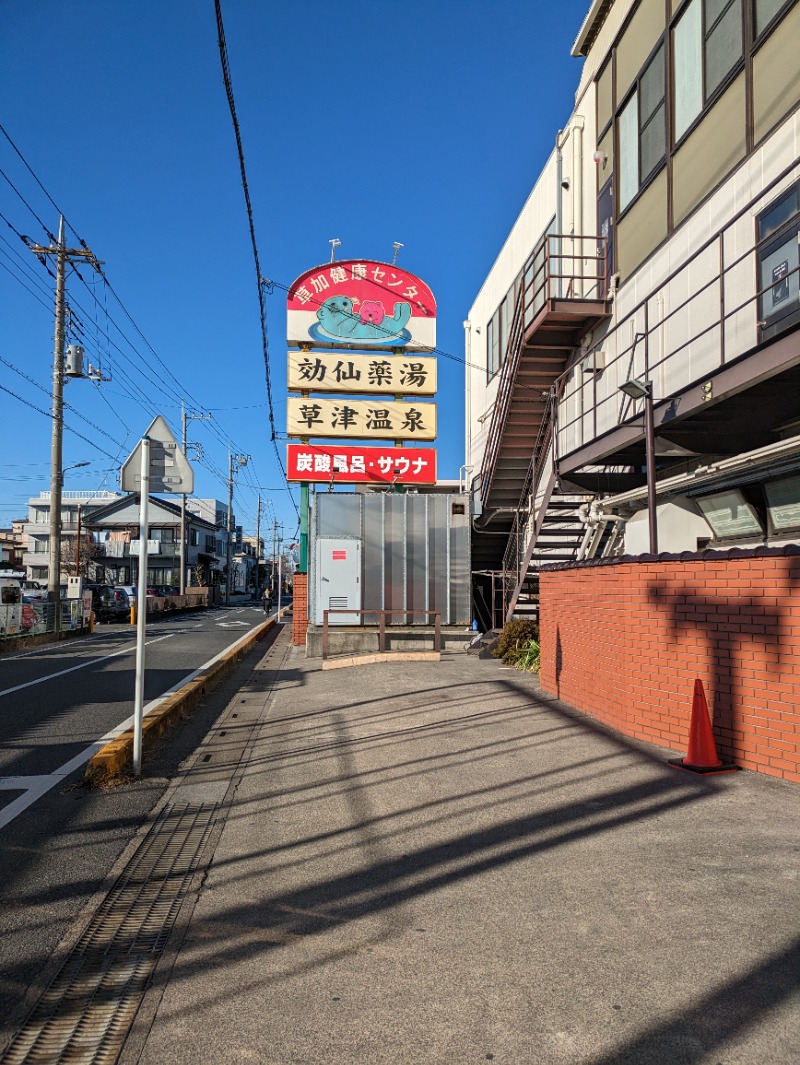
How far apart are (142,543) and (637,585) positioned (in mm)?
4626

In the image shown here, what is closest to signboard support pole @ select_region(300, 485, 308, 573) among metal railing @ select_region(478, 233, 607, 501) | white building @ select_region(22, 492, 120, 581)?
metal railing @ select_region(478, 233, 607, 501)

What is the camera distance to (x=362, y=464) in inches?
892

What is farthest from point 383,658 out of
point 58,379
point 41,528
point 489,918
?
point 41,528

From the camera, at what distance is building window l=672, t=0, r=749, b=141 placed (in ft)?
34.2

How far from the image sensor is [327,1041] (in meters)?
2.96

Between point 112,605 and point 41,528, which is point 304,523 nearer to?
point 112,605

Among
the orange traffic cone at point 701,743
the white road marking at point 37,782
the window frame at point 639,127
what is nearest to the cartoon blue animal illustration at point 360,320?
the window frame at point 639,127

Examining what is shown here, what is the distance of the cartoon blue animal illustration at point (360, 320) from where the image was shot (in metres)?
22.5

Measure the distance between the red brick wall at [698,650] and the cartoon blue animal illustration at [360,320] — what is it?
1477cm

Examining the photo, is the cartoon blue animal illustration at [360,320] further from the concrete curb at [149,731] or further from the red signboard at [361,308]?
the concrete curb at [149,731]

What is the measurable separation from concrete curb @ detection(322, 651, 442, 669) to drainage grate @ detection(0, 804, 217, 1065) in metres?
10.3

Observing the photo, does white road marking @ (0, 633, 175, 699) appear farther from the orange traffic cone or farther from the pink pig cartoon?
the pink pig cartoon

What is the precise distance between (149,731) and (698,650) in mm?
5626

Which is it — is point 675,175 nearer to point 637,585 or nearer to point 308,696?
point 637,585
